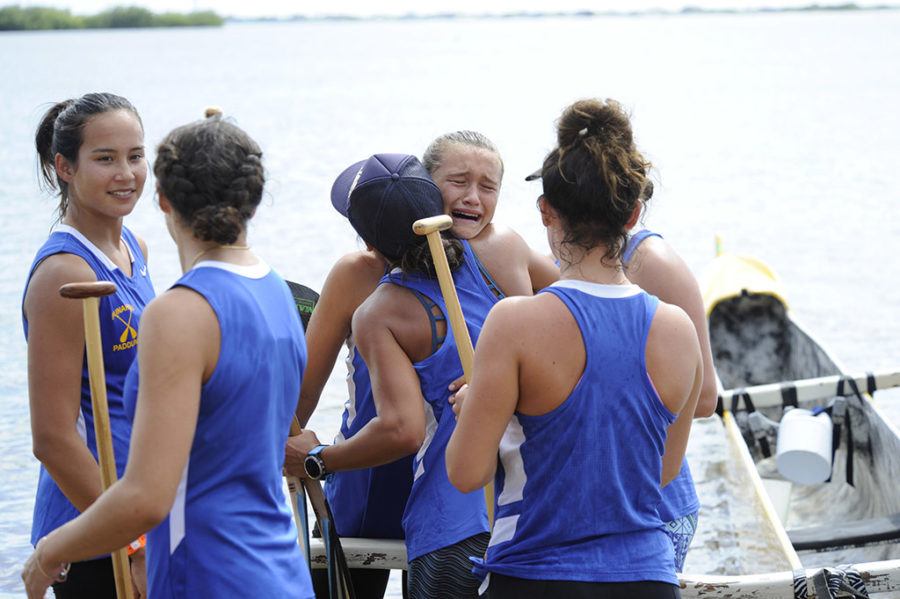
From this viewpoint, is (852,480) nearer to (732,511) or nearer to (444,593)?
(732,511)

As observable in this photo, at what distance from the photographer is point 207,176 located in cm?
238

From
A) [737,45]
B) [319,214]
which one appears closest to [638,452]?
[319,214]

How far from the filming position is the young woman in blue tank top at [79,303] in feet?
9.57

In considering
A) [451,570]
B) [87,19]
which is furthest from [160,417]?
[87,19]

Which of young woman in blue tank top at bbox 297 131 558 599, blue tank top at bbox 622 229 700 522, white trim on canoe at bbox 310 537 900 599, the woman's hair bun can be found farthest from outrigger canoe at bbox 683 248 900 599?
the woman's hair bun

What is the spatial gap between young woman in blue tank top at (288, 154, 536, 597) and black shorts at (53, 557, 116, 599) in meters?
0.65

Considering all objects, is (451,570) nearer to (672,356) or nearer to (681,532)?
(681,532)

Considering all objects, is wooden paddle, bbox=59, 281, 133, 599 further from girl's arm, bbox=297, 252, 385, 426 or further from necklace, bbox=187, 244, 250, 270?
girl's arm, bbox=297, 252, 385, 426

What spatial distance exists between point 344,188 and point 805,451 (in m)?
3.66

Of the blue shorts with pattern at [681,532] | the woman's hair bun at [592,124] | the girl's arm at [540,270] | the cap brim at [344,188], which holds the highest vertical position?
the woman's hair bun at [592,124]

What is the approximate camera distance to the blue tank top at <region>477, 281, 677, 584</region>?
2465 mm

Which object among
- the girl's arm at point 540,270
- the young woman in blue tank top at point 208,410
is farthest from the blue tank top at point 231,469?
the girl's arm at point 540,270

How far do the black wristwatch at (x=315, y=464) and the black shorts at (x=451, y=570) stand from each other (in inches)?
14.4

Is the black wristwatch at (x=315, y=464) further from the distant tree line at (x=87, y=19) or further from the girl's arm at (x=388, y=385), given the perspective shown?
the distant tree line at (x=87, y=19)
